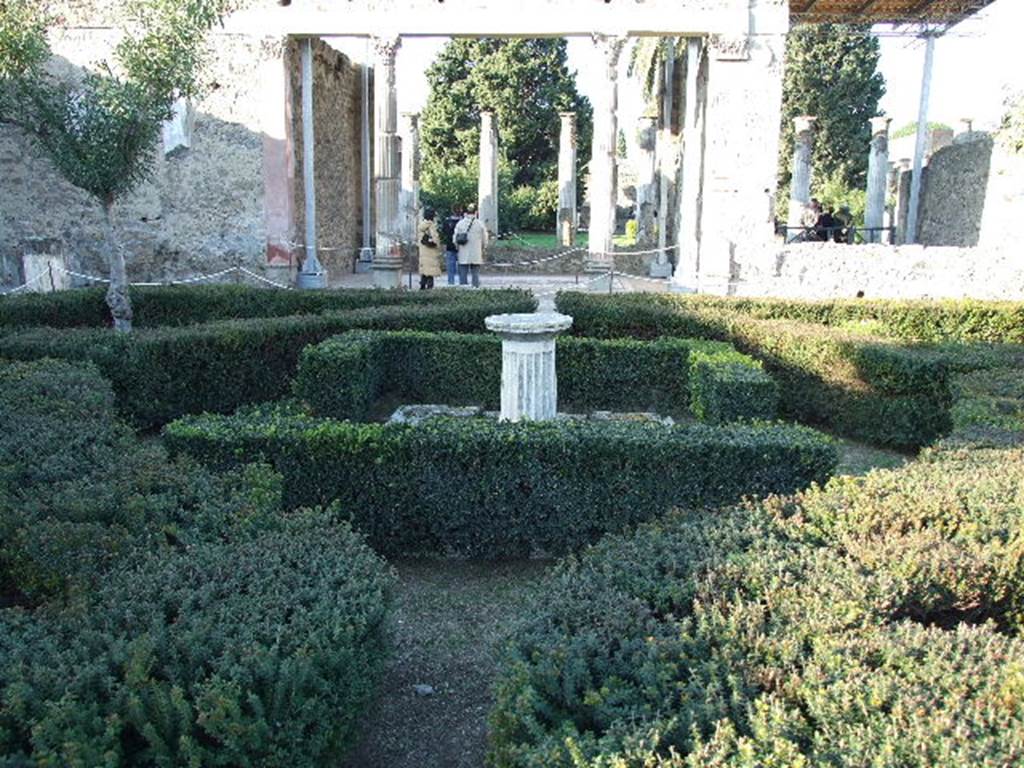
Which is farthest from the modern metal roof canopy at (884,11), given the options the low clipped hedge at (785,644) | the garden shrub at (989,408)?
the low clipped hedge at (785,644)

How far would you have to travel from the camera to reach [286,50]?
15328 millimetres

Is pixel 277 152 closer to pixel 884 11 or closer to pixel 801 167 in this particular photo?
pixel 801 167

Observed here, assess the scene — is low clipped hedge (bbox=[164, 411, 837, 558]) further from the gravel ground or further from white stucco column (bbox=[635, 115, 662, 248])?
white stucco column (bbox=[635, 115, 662, 248])

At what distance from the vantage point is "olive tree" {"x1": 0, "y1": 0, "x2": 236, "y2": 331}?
949 centimetres

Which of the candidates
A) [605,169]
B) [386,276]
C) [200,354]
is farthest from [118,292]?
[605,169]

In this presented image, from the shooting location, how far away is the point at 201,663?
2676 mm

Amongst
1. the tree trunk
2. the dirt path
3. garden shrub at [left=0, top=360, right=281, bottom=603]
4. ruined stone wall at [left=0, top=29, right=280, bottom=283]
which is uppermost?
ruined stone wall at [left=0, top=29, right=280, bottom=283]

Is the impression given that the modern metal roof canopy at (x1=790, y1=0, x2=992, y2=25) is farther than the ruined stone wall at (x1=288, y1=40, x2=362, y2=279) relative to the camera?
Yes

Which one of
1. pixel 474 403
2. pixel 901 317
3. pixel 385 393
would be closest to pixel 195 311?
pixel 385 393

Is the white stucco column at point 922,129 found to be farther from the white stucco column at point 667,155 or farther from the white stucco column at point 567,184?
the white stucco column at point 567,184

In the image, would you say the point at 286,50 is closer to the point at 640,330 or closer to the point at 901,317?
the point at 640,330

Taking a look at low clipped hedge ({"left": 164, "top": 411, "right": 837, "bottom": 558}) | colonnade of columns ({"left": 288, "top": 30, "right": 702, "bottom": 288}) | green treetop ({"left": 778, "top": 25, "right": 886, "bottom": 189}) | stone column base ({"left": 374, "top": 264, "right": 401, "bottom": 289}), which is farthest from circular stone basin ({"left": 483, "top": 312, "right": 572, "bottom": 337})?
green treetop ({"left": 778, "top": 25, "right": 886, "bottom": 189})

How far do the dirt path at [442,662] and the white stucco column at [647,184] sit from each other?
17400mm

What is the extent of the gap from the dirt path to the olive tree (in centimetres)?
613
